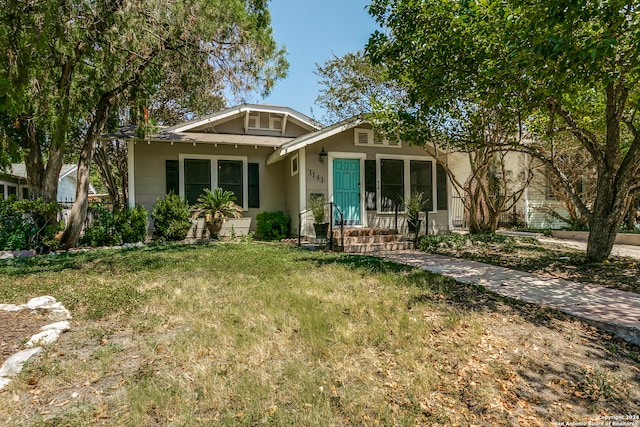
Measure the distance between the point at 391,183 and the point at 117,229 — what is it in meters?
7.85

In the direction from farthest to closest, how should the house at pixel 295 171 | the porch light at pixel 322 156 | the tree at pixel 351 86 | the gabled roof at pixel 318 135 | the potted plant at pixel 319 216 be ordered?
the tree at pixel 351 86
the house at pixel 295 171
the porch light at pixel 322 156
the gabled roof at pixel 318 135
the potted plant at pixel 319 216

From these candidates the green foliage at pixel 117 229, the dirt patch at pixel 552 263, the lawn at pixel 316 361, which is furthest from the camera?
the green foliage at pixel 117 229

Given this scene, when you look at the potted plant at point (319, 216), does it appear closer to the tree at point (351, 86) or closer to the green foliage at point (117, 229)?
the tree at point (351, 86)

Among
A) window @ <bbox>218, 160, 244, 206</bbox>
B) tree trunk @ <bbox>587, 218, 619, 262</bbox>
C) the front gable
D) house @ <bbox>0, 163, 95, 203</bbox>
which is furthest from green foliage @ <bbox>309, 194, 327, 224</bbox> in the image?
house @ <bbox>0, 163, 95, 203</bbox>

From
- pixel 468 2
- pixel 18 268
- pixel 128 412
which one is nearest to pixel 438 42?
pixel 468 2

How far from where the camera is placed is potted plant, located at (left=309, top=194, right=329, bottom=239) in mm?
8945

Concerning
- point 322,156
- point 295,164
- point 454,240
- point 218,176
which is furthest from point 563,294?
point 218,176

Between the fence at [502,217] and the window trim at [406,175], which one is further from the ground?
the window trim at [406,175]

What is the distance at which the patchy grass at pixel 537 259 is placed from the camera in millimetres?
5164

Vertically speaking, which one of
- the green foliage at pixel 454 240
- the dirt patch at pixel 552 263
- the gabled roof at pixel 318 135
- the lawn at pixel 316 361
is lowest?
the lawn at pixel 316 361

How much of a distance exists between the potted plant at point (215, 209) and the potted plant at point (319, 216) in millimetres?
2394

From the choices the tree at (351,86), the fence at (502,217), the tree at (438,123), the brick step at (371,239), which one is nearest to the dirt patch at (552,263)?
the brick step at (371,239)

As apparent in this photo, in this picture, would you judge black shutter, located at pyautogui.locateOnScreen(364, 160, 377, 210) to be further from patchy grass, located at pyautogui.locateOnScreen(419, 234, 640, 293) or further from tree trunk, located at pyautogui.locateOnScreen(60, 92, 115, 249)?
tree trunk, located at pyautogui.locateOnScreen(60, 92, 115, 249)

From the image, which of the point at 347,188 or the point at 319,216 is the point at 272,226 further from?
the point at 347,188
